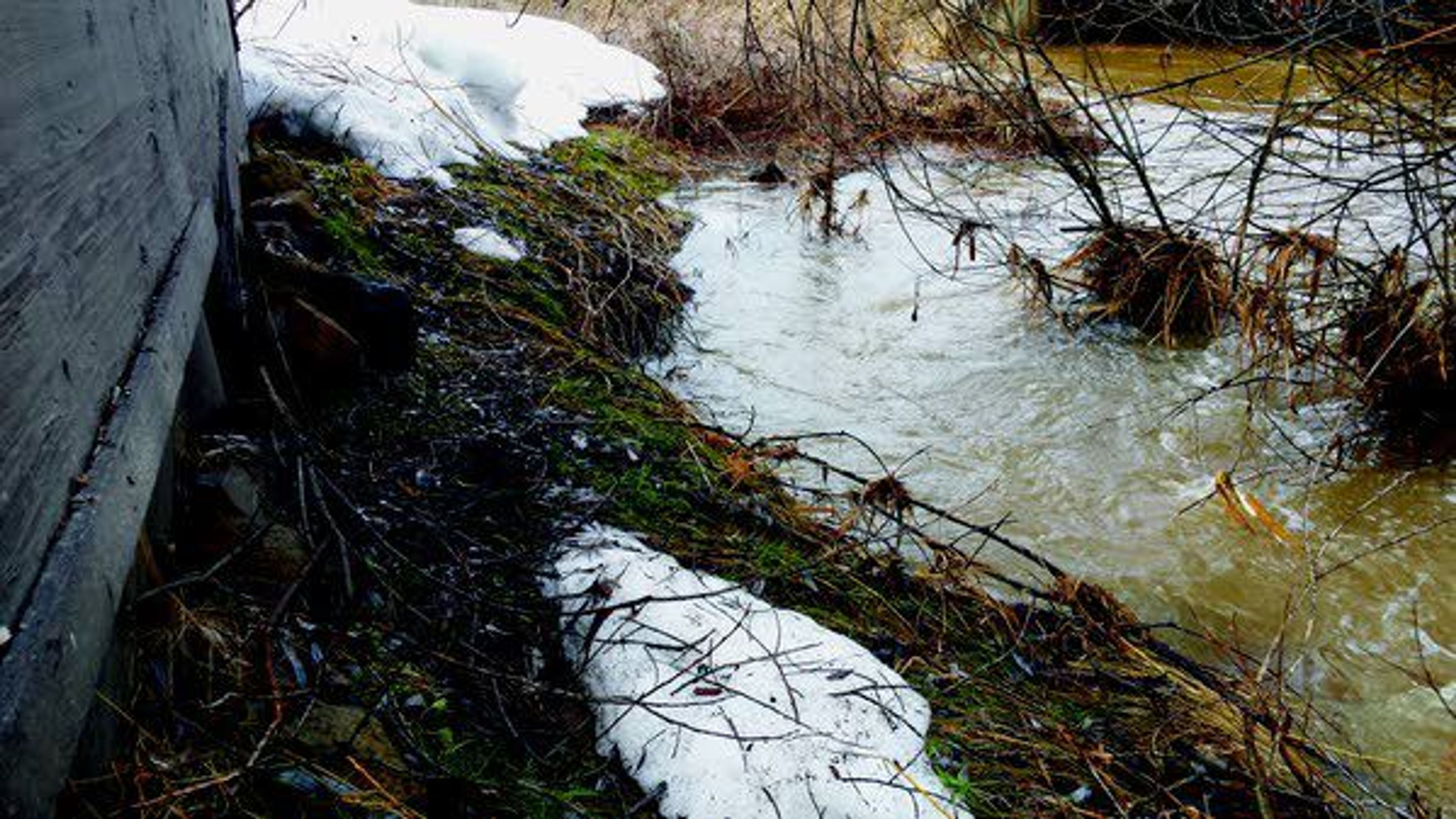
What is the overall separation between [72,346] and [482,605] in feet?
3.30

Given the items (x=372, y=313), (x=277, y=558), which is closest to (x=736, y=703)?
(x=277, y=558)

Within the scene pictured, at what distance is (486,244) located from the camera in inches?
170

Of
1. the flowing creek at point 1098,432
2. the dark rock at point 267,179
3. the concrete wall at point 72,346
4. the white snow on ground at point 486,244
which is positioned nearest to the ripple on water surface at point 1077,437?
the flowing creek at point 1098,432

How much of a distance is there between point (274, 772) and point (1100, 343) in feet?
14.7

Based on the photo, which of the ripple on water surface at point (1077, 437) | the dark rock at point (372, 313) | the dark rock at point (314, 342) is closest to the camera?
the dark rock at point (314, 342)

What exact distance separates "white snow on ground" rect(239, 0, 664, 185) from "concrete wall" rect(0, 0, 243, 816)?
3090 millimetres

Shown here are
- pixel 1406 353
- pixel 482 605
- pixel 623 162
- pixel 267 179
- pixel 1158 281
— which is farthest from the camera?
pixel 623 162

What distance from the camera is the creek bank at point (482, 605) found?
1.54 m

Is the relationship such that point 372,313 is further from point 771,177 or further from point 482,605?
point 771,177

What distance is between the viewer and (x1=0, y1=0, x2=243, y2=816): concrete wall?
3.29ft

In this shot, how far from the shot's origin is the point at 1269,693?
7.75 feet

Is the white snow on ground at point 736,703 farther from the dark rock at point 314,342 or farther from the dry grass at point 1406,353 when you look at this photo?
the dry grass at point 1406,353

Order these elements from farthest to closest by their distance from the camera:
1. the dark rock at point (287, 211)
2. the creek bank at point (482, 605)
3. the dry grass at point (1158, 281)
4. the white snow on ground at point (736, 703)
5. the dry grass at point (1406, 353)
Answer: the dry grass at point (1158, 281)
the dry grass at point (1406, 353)
the dark rock at point (287, 211)
the white snow on ground at point (736, 703)
the creek bank at point (482, 605)

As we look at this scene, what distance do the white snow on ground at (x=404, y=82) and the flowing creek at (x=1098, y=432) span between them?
61.3 inches
